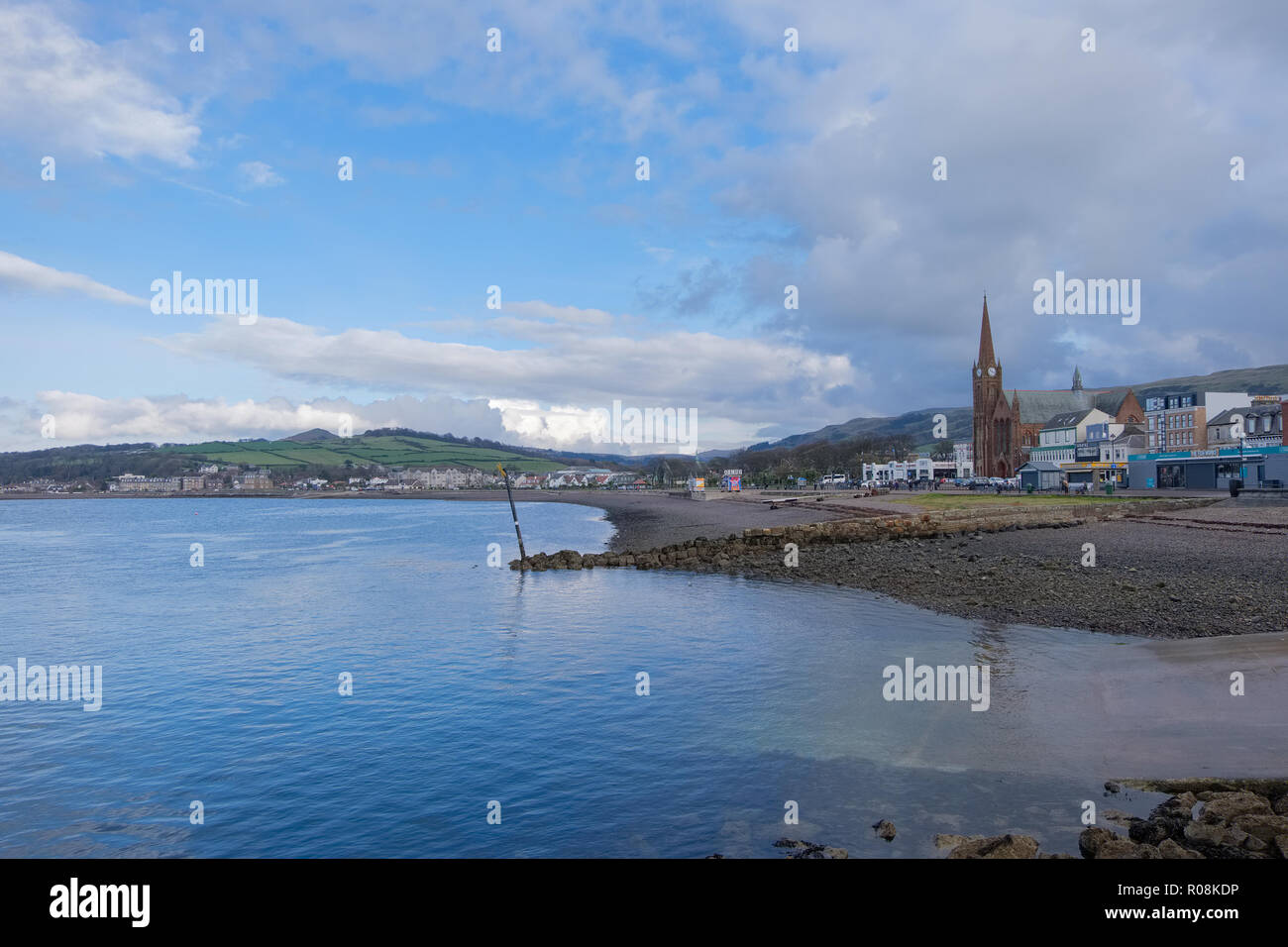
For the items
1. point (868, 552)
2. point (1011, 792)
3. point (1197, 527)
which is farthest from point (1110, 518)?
point (1011, 792)

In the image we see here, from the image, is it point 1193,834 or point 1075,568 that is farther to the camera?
point 1075,568

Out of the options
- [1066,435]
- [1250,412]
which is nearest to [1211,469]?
[1250,412]

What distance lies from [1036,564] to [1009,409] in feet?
399

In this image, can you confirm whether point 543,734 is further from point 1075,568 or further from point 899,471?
point 899,471

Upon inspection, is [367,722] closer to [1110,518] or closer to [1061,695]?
[1061,695]

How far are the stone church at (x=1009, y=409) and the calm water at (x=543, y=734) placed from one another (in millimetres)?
126395

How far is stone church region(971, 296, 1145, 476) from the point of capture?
14138 cm

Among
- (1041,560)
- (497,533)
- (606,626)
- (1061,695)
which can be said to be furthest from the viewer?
(497,533)

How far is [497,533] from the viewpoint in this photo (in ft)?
263

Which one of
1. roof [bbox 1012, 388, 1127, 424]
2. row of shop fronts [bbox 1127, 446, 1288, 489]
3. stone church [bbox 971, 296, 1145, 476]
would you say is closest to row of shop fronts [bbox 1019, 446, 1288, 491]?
row of shop fronts [bbox 1127, 446, 1288, 489]

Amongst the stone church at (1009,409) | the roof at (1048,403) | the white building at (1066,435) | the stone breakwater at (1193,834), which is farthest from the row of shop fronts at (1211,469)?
the stone breakwater at (1193,834)

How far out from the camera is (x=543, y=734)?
49.6 feet
